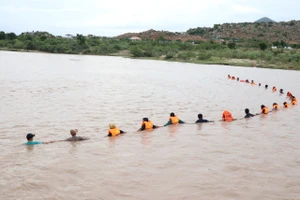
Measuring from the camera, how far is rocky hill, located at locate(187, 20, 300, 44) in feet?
399

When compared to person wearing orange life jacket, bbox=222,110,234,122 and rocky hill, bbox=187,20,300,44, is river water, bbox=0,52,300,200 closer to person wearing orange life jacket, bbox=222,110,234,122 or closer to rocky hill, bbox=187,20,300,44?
person wearing orange life jacket, bbox=222,110,234,122

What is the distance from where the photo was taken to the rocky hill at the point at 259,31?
121550 mm

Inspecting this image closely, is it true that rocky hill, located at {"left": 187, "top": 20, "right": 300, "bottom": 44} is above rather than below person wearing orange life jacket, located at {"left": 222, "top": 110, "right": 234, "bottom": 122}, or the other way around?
above

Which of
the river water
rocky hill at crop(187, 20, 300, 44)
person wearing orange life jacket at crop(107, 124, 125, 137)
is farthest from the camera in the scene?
rocky hill at crop(187, 20, 300, 44)

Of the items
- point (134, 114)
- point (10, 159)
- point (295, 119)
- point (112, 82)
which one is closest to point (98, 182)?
point (10, 159)

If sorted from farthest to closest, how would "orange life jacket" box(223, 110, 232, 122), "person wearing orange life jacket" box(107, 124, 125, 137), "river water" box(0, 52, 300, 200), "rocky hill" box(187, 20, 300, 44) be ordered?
"rocky hill" box(187, 20, 300, 44)
"orange life jacket" box(223, 110, 232, 122)
"person wearing orange life jacket" box(107, 124, 125, 137)
"river water" box(0, 52, 300, 200)

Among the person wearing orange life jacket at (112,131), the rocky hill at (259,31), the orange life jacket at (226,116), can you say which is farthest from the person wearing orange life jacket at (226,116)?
the rocky hill at (259,31)

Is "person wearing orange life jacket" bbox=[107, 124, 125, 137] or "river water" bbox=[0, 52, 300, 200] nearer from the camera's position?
"river water" bbox=[0, 52, 300, 200]

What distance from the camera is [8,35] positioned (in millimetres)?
98062

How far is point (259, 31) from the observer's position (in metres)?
129

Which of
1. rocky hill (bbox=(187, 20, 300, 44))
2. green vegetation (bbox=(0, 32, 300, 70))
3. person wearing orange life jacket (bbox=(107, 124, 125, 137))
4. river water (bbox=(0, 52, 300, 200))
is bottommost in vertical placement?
river water (bbox=(0, 52, 300, 200))

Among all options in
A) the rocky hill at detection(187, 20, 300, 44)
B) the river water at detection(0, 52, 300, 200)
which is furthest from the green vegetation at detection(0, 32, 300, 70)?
the river water at detection(0, 52, 300, 200)

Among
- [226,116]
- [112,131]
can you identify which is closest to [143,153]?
[112,131]

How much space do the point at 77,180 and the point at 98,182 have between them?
0.56m
